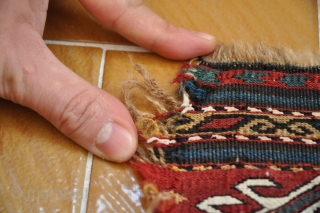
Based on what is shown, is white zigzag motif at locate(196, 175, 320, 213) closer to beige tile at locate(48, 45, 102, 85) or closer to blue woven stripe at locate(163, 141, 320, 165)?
blue woven stripe at locate(163, 141, 320, 165)

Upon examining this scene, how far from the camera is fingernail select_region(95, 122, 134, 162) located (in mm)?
475

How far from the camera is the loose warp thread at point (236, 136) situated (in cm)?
45

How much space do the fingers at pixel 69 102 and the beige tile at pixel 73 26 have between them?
110 millimetres

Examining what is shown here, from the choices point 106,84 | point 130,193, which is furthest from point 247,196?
point 106,84

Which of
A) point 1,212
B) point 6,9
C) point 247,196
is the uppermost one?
point 6,9

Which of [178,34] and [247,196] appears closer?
[247,196]

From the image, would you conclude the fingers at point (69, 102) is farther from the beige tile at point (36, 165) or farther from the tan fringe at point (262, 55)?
the tan fringe at point (262, 55)

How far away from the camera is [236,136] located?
19.3 inches

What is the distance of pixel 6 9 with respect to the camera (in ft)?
1.74

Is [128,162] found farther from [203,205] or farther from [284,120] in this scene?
[284,120]

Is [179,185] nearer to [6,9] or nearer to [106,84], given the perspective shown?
[106,84]

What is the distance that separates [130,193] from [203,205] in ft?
0.34


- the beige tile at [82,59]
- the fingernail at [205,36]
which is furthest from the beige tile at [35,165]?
the fingernail at [205,36]

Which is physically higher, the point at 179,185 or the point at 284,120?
the point at 284,120
